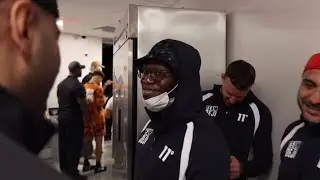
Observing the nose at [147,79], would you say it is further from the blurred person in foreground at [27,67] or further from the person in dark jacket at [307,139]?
the blurred person in foreground at [27,67]

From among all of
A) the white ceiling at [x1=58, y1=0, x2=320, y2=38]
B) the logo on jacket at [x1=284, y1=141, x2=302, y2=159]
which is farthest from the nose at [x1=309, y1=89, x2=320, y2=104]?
the white ceiling at [x1=58, y1=0, x2=320, y2=38]

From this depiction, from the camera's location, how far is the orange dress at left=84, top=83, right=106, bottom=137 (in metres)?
5.32

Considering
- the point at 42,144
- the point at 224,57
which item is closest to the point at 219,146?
the point at 42,144

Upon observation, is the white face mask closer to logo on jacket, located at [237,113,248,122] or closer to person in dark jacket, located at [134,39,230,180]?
person in dark jacket, located at [134,39,230,180]

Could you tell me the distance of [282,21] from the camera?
196 centimetres

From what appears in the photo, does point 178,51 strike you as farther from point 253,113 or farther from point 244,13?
point 244,13

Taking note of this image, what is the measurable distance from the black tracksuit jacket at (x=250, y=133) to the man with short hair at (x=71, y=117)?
9.82ft

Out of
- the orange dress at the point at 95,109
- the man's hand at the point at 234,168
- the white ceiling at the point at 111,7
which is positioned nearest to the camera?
the man's hand at the point at 234,168

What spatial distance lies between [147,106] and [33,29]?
1.14 metres

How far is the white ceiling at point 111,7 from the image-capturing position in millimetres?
2049

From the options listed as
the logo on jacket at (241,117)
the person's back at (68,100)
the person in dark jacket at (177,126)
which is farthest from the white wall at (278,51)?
the person's back at (68,100)

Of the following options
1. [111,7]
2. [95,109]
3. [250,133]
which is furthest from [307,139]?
[111,7]

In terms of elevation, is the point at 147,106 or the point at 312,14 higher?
the point at 312,14

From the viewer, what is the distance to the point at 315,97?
1.48 metres
